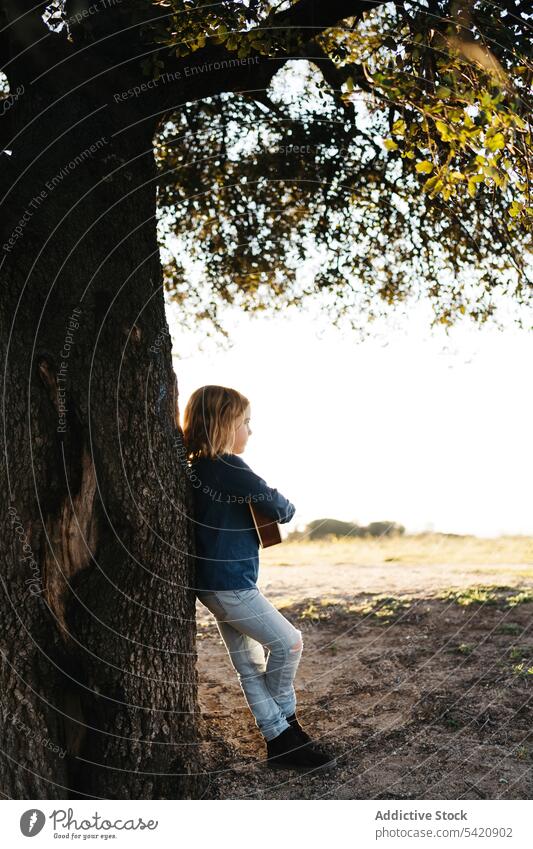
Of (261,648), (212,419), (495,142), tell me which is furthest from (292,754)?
(495,142)

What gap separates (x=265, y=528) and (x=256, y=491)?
27 centimetres

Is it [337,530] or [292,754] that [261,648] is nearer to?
[292,754]

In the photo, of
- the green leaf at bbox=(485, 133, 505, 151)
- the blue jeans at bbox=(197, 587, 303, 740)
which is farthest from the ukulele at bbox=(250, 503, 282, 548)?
the green leaf at bbox=(485, 133, 505, 151)

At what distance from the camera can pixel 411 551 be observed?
34.5 feet

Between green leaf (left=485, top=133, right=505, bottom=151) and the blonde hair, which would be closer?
green leaf (left=485, top=133, right=505, bottom=151)

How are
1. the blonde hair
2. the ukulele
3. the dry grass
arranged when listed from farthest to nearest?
1. the dry grass
2. the blonde hair
3. the ukulele

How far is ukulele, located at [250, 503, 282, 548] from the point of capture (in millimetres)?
4586

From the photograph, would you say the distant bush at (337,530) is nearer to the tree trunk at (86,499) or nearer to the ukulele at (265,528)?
the ukulele at (265,528)

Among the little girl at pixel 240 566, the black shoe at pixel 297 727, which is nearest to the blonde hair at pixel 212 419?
the little girl at pixel 240 566

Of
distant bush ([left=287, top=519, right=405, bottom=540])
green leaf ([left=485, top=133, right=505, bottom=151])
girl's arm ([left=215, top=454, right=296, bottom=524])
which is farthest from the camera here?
distant bush ([left=287, top=519, right=405, bottom=540])

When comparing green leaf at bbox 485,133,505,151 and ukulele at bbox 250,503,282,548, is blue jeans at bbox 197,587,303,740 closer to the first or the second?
ukulele at bbox 250,503,282,548

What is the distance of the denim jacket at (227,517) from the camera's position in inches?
178

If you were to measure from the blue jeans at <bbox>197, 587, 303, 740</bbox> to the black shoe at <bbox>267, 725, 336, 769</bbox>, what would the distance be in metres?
0.05

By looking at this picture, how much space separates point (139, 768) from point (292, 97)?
18.8 ft
